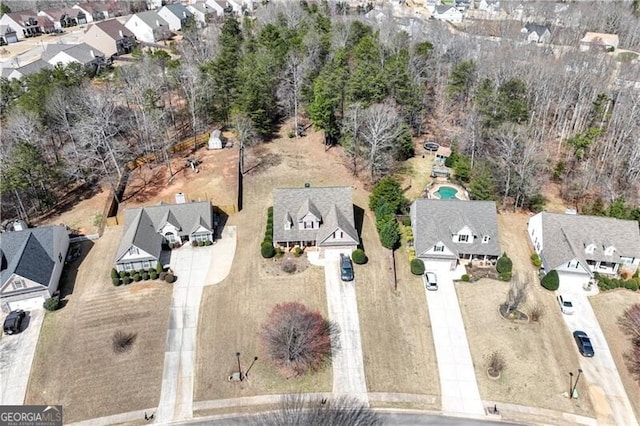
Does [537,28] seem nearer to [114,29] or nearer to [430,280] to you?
[430,280]

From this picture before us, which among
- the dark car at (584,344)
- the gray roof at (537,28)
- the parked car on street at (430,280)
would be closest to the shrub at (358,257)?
the parked car on street at (430,280)

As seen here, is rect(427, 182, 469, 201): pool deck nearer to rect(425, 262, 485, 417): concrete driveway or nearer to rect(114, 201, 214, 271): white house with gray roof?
rect(425, 262, 485, 417): concrete driveway

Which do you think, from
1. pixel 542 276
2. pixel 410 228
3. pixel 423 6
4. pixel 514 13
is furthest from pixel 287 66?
pixel 423 6

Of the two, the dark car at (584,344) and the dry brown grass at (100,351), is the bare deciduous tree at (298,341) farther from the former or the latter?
the dark car at (584,344)

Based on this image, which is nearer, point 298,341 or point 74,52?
point 298,341

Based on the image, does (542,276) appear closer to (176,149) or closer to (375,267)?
(375,267)

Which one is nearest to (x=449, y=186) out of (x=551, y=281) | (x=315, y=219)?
(x=551, y=281)
